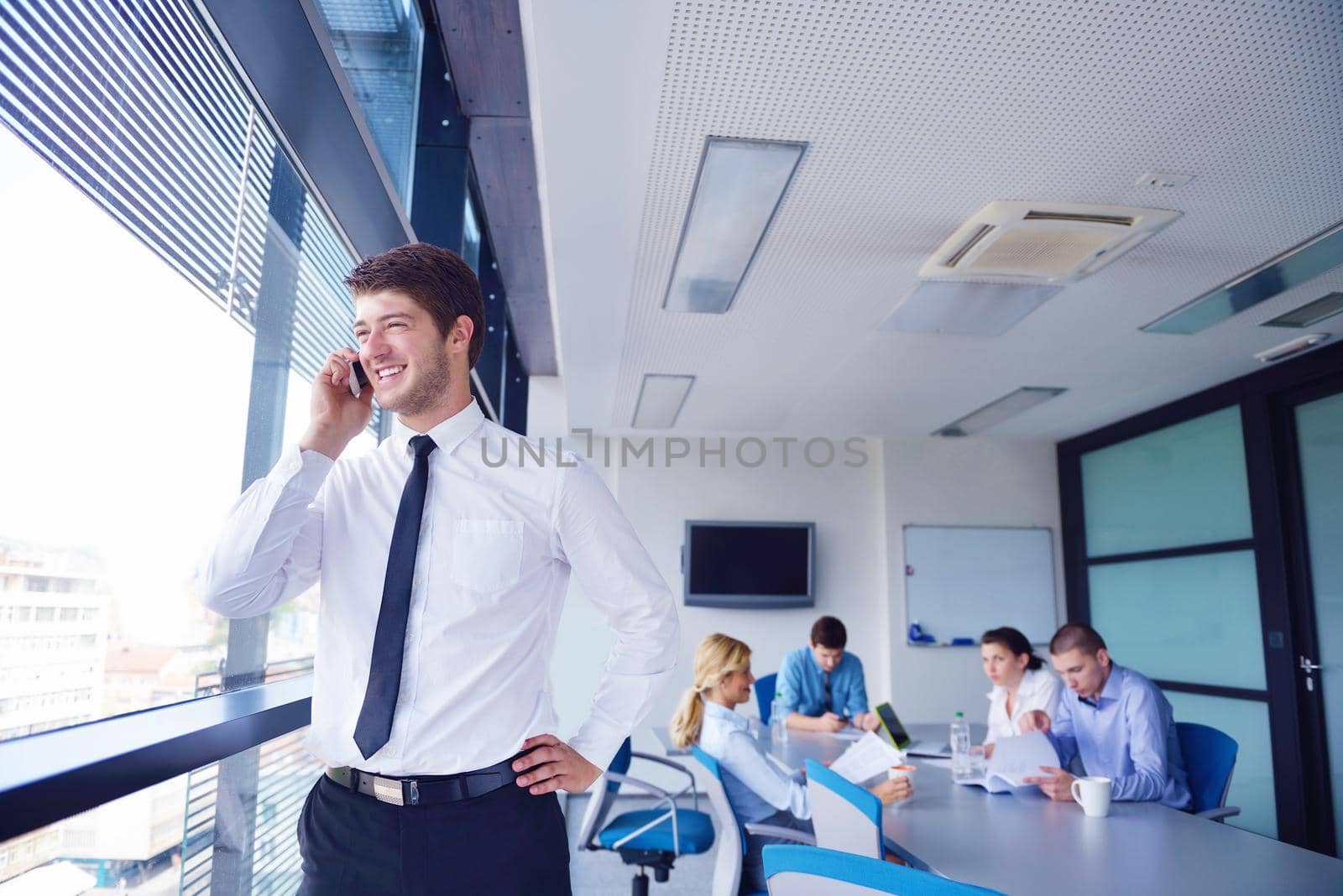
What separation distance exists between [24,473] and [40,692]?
29cm

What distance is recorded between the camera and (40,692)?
1.11 meters

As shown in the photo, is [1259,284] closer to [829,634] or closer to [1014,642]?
[1014,642]

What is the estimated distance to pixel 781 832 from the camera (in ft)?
9.39

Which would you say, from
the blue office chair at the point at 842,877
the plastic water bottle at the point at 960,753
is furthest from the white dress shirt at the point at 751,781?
the blue office chair at the point at 842,877

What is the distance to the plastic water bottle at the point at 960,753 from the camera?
10.6ft

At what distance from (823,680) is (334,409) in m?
4.44

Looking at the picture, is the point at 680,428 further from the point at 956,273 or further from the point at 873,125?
the point at 873,125

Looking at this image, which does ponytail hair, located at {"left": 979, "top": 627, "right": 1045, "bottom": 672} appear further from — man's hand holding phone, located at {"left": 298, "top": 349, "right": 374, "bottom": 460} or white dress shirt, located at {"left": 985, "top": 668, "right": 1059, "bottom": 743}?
man's hand holding phone, located at {"left": 298, "top": 349, "right": 374, "bottom": 460}

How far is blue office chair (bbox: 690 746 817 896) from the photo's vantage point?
2.83 meters

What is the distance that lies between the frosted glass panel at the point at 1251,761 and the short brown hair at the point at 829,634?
2.34 metres

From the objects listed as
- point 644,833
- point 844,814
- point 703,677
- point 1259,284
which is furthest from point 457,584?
point 1259,284

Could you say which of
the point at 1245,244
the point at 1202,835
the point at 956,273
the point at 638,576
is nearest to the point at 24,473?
the point at 638,576

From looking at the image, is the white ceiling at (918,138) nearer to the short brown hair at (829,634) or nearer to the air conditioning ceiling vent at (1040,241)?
the air conditioning ceiling vent at (1040,241)
